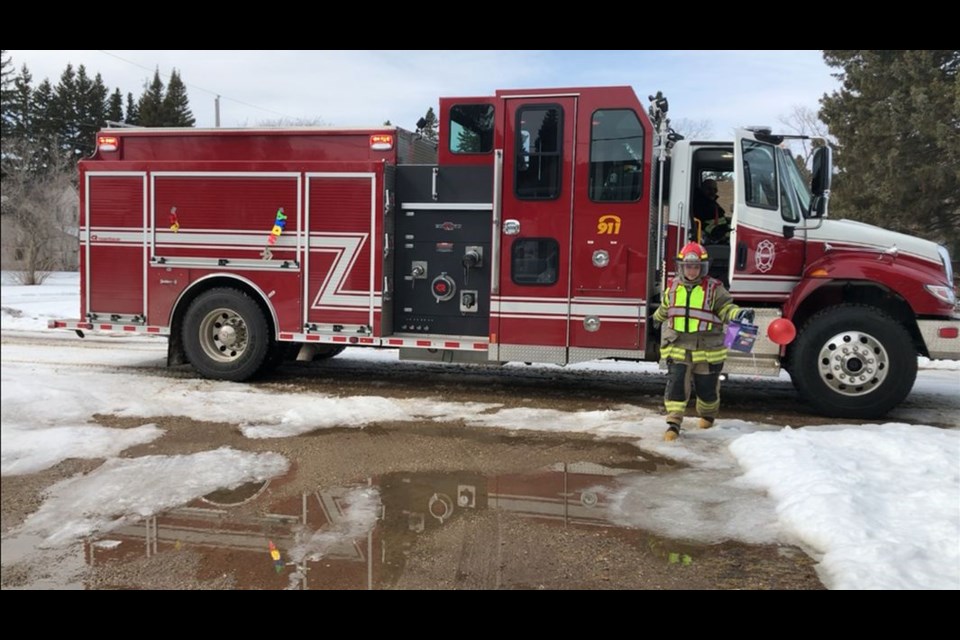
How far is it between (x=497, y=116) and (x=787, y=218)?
328 cm

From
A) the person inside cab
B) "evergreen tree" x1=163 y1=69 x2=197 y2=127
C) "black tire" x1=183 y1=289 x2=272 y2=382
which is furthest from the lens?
"black tire" x1=183 y1=289 x2=272 y2=382

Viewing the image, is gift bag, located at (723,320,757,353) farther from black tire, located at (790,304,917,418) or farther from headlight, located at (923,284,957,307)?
headlight, located at (923,284,957,307)

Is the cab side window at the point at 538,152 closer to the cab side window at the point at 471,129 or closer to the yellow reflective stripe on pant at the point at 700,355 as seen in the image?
the cab side window at the point at 471,129

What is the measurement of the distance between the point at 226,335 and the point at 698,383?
5.60 m

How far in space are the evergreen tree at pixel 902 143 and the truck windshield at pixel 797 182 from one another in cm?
105

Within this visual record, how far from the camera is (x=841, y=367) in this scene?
745cm

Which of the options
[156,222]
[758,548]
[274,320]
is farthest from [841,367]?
[156,222]

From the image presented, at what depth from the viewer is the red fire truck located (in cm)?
754

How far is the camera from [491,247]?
833 cm

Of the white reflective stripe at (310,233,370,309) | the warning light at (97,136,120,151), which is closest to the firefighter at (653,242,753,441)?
the white reflective stripe at (310,233,370,309)

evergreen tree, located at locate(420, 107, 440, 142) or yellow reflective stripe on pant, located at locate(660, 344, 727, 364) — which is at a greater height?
evergreen tree, located at locate(420, 107, 440, 142)

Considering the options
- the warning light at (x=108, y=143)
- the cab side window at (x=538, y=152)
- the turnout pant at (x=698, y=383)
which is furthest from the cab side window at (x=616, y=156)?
the warning light at (x=108, y=143)

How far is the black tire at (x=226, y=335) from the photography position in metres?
8.87

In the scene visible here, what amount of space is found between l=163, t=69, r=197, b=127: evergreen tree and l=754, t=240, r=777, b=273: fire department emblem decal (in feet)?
18.8
